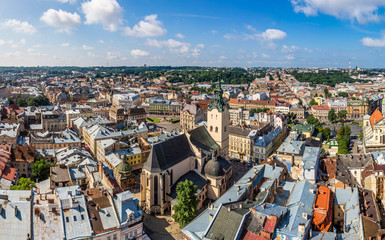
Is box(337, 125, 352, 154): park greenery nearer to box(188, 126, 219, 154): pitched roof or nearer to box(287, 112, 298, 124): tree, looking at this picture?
box(287, 112, 298, 124): tree

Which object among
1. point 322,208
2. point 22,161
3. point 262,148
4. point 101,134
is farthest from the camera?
point 101,134

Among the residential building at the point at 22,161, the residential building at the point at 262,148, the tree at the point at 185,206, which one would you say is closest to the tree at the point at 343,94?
the residential building at the point at 262,148

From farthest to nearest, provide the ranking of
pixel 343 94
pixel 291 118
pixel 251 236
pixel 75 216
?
1. pixel 343 94
2. pixel 291 118
3. pixel 75 216
4. pixel 251 236

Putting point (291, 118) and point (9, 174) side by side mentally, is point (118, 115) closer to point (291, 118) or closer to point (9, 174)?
point (9, 174)

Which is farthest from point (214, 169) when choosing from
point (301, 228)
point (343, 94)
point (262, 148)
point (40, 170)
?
point (343, 94)

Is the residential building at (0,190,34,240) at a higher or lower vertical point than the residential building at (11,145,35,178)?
higher

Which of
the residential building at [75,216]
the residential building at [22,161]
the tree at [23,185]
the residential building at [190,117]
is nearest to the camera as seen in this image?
the residential building at [75,216]

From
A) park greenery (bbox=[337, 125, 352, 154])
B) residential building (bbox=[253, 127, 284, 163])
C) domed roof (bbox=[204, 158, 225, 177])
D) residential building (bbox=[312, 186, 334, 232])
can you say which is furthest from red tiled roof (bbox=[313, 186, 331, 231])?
park greenery (bbox=[337, 125, 352, 154])

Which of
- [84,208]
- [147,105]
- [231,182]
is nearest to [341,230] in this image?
[231,182]

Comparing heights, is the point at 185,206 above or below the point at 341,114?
below

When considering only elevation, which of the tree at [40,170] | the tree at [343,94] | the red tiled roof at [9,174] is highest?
the tree at [343,94]

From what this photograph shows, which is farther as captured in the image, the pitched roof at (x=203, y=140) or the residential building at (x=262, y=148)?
the residential building at (x=262, y=148)

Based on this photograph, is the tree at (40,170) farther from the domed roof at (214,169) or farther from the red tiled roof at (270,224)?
the red tiled roof at (270,224)
